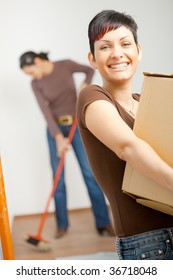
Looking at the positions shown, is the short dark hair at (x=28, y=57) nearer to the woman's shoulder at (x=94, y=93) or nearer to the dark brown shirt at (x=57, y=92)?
the dark brown shirt at (x=57, y=92)

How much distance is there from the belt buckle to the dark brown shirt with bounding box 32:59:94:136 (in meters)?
0.02

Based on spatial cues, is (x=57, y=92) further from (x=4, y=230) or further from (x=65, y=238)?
(x=4, y=230)

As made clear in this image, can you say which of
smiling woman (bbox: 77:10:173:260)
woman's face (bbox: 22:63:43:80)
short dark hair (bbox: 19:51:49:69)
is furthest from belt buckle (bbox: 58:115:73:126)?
smiling woman (bbox: 77:10:173:260)

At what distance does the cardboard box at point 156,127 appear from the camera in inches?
31.0

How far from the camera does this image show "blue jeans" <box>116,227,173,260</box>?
88 centimetres

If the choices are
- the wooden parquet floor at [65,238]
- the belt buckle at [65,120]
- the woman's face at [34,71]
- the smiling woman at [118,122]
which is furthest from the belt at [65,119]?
the smiling woman at [118,122]

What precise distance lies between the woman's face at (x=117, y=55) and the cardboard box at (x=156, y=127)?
0.12 meters

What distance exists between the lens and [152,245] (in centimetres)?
88

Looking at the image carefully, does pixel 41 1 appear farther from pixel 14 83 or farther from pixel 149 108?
pixel 149 108

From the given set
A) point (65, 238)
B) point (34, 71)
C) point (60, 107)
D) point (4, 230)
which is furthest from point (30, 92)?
point (4, 230)

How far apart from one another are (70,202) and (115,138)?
2.92 meters

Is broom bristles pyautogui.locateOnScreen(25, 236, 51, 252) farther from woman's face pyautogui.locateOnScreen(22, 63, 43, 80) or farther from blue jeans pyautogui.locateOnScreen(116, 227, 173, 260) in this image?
blue jeans pyautogui.locateOnScreen(116, 227, 173, 260)
